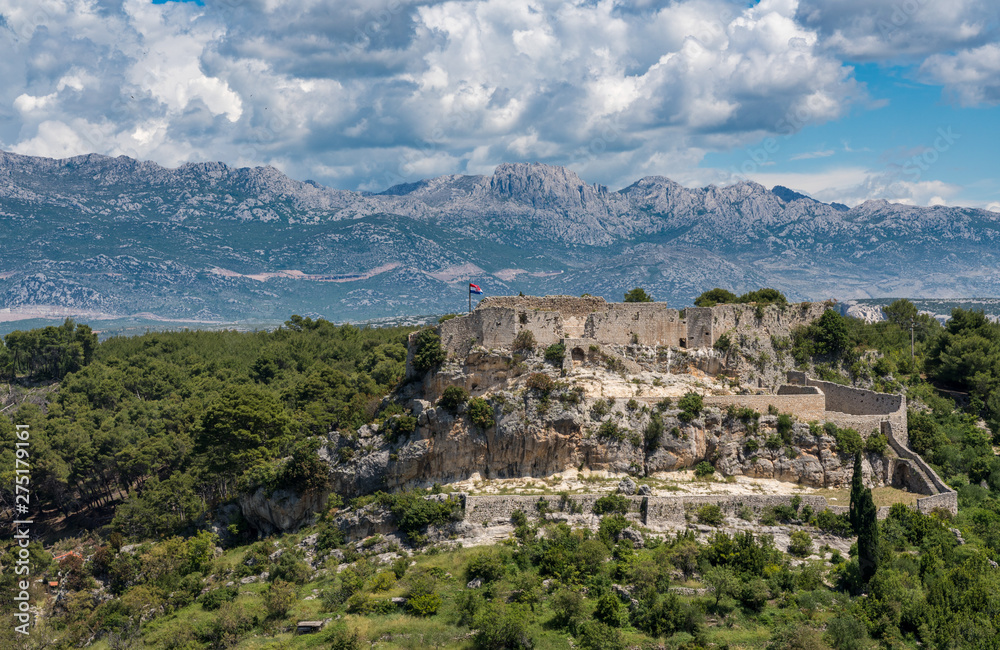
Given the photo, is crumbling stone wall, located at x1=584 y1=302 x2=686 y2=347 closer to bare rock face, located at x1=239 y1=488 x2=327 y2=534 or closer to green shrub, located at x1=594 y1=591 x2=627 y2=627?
green shrub, located at x1=594 y1=591 x2=627 y2=627

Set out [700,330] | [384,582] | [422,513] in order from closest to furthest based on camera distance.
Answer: [384,582], [422,513], [700,330]

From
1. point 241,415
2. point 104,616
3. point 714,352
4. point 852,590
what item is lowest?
point 104,616

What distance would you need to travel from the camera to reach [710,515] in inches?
1987

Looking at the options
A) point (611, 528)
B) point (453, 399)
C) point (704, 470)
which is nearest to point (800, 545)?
point (704, 470)

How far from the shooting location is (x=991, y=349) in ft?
220

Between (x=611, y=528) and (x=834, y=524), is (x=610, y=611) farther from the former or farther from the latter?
(x=834, y=524)

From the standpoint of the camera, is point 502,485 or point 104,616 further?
point 502,485

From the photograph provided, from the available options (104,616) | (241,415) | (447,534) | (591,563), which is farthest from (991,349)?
(104,616)

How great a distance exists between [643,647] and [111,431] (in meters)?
57.1

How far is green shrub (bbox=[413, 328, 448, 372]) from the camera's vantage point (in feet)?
200

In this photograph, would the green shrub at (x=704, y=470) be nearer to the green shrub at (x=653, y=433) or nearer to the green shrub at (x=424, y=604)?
the green shrub at (x=653, y=433)

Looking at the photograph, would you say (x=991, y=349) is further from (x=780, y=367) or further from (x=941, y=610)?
(x=941, y=610)

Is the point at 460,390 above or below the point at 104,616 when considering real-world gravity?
above

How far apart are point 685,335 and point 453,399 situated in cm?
1897
